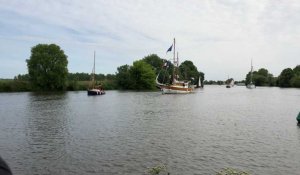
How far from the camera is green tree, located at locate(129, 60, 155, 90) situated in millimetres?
146250

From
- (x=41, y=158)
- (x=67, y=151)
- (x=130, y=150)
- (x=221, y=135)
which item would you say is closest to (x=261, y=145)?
(x=221, y=135)

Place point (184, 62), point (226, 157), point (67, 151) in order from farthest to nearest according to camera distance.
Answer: point (184, 62)
point (67, 151)
point (226, 157)

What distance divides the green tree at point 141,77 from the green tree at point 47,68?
36.5 m

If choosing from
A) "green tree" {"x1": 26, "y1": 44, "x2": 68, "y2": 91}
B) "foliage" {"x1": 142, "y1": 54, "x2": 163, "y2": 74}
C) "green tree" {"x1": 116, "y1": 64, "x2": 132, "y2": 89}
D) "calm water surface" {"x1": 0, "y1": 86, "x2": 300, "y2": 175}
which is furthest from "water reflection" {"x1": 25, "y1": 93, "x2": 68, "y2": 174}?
"foliage" {"x1": 142, "y1": 54, "x2": 163, "y2": 74}

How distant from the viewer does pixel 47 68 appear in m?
117

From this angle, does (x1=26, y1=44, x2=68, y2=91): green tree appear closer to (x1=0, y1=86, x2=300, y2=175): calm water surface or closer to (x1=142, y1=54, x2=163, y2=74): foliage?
(x1=142, y1=54, x2=163, y2=74): foliage

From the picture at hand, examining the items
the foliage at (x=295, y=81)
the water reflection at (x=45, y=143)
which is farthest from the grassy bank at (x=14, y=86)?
the foliage at (x=295, y=81)

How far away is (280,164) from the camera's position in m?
18.0

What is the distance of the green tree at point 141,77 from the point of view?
14625 cm

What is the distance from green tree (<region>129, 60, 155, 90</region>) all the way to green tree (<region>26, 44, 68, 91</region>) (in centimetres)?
3651

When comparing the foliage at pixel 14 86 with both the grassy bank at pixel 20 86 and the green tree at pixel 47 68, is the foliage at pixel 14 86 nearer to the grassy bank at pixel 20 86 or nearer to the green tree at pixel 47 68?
the grassy bank at pixel 20 86

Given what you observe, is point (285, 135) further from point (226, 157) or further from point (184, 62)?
point (184, 62)

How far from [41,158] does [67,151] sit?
218cm

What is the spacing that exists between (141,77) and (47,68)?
43141 millimetres
